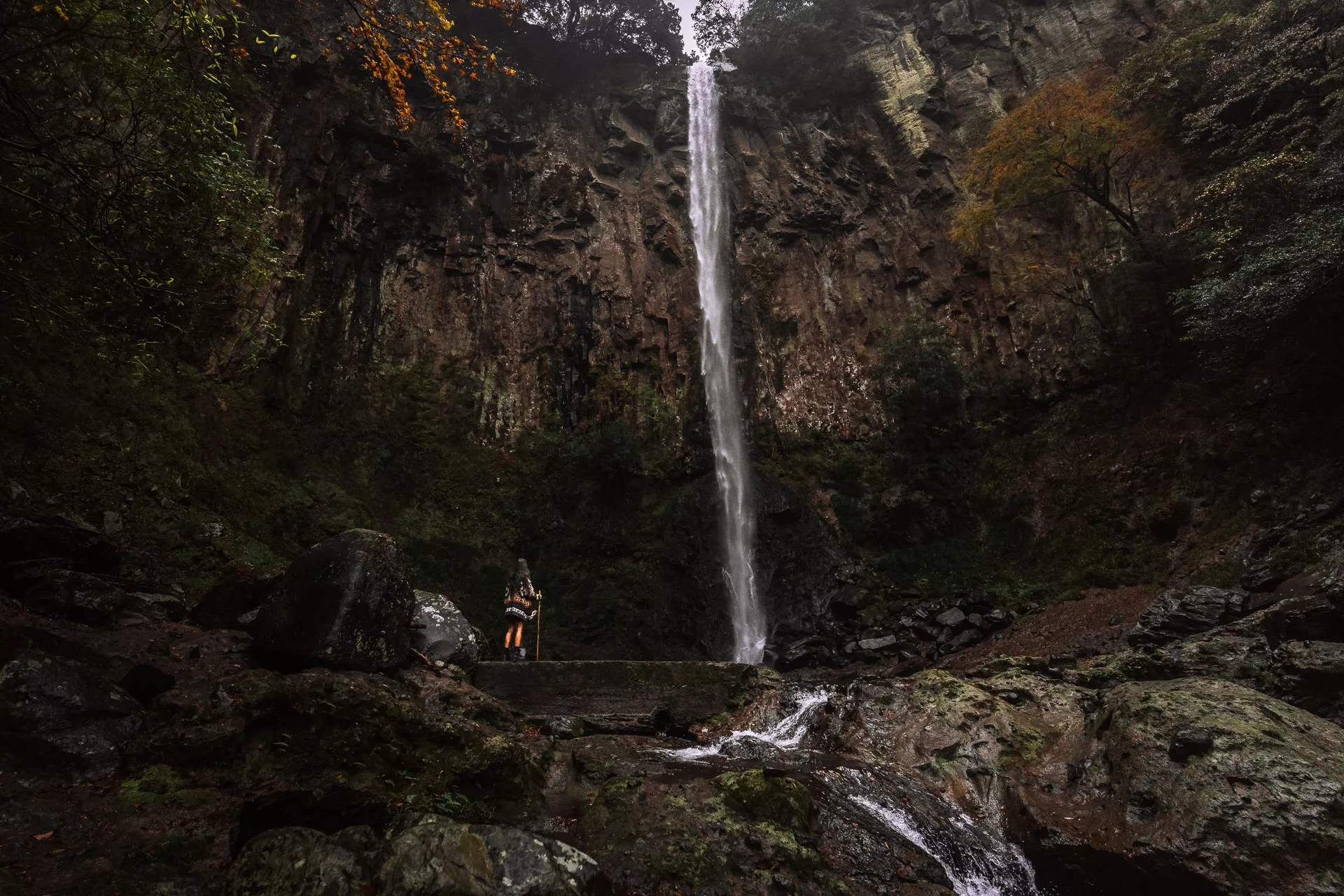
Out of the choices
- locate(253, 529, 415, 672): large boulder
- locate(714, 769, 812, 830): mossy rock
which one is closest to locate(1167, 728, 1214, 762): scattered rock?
locate(714, 769, 812, 830): mossy rock

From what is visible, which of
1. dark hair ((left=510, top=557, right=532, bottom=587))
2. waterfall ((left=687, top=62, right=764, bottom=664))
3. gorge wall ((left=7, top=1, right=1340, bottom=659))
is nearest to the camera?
dark hair ((left=510, top=557, right=532, bottom=587))

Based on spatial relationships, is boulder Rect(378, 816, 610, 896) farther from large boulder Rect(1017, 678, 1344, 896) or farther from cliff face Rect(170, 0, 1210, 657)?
cliff face Rect(170, 0, 1210, 657)

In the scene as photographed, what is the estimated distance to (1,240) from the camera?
4.27 metres

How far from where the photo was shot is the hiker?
9672 mm

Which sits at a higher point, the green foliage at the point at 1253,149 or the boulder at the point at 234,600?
the green foliage at the point at 1253,149

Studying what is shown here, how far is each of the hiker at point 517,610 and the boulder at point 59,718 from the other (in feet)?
20.0

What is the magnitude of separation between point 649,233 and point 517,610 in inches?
526

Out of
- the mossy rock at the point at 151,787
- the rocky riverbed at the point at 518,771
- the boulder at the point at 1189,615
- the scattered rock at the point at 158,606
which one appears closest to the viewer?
the rocky riverbed at the point at 518,771

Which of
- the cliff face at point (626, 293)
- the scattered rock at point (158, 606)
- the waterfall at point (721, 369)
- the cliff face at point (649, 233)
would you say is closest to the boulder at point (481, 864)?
the scattered rock at point (158, 606)

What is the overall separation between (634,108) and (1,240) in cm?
2016

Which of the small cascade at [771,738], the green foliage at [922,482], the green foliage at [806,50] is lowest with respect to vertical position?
the small cascade at [771,738]

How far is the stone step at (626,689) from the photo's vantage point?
719 centimetres

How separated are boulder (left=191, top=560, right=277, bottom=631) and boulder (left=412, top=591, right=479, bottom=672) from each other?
4.58 ft

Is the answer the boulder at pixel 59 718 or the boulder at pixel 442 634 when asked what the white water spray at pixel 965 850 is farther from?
the boulder at pixel 59 718
